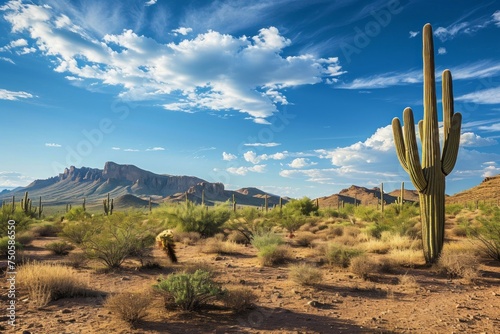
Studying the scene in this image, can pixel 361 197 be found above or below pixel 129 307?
above

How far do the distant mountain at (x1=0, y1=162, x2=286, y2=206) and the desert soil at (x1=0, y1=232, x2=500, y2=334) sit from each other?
12541 centimetres

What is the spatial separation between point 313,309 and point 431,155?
270 inches

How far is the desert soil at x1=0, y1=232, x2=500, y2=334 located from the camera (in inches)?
252

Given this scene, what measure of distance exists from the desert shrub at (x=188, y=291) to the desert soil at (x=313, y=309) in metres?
0.21

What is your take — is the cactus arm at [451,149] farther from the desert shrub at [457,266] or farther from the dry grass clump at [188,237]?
the dry grass clump at [188,237]

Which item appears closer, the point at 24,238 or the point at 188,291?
the point at 188,291

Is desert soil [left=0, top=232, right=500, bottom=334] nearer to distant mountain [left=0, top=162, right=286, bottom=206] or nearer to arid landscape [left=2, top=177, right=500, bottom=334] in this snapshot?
arid landscape [left=2, top=177, right=500, bottom=334]

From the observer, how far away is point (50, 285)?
7914 mm

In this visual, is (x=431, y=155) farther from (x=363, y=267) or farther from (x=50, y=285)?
(x=50, y=285)

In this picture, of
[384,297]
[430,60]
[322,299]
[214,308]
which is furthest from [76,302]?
[430,60]

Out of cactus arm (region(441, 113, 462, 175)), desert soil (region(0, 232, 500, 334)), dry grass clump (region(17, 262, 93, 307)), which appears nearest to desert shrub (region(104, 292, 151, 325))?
desert soil (region(0, 232, 500, 334))

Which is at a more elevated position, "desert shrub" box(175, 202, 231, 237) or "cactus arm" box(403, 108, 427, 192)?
"cactus arm" box(403, 108, 427, 192)

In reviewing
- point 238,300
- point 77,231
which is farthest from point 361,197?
point 238,300

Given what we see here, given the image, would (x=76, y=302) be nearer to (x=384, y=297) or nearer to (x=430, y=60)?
(x=384, y=297)
